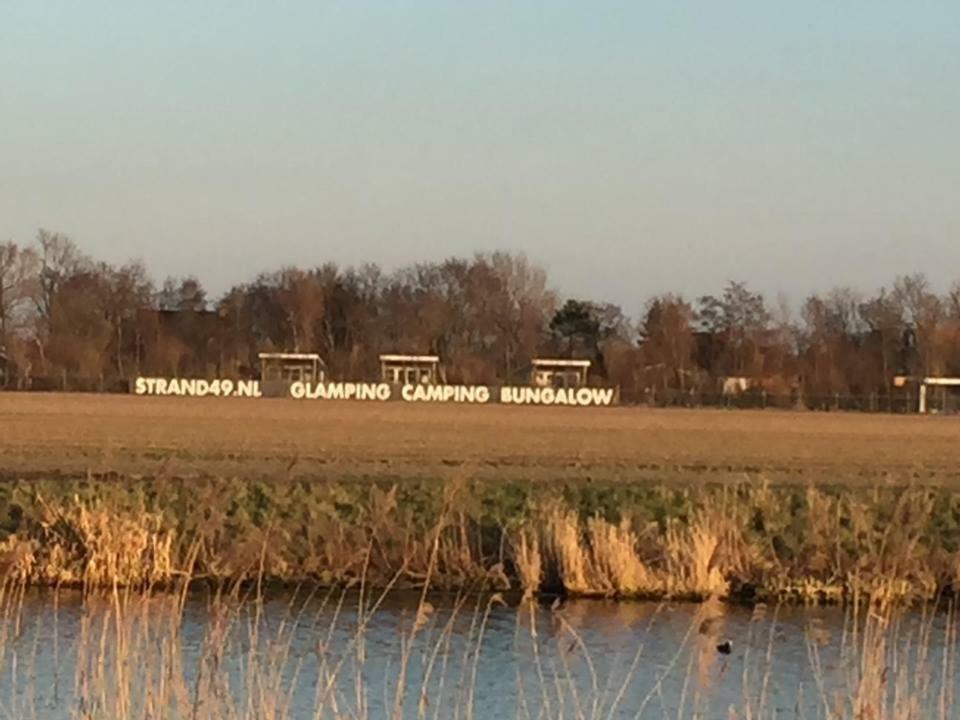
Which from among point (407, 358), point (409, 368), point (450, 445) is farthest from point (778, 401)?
point (450, 445)

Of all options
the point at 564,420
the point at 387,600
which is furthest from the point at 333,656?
the point at 564,420

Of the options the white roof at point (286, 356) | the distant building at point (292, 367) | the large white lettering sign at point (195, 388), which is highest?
the white roof at point (286, 356)

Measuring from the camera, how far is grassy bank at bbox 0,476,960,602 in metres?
23.3

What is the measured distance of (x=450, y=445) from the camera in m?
58.9

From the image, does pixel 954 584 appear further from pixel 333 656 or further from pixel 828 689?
pixel 333 656

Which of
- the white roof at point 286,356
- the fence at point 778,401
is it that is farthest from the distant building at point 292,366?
the fence at point 778,401

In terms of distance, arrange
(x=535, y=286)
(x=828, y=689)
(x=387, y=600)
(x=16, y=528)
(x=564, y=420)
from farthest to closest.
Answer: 1. (x=535, y=286)
2. (x=564, y=420)
3. (x=16, y=528)
4. (x=387, y=600)
5. (x=828, y=689)

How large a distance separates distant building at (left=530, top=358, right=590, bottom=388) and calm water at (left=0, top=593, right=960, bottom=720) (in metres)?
128

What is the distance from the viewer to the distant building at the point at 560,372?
152000 millimetres

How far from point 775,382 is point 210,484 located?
132 metres

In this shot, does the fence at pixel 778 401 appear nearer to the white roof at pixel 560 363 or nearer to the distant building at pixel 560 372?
the distant building at pixel 560 372

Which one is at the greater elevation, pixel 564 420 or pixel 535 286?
pixel 535 286

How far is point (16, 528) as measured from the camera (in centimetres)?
2597

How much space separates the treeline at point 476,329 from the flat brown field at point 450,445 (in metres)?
53.3
